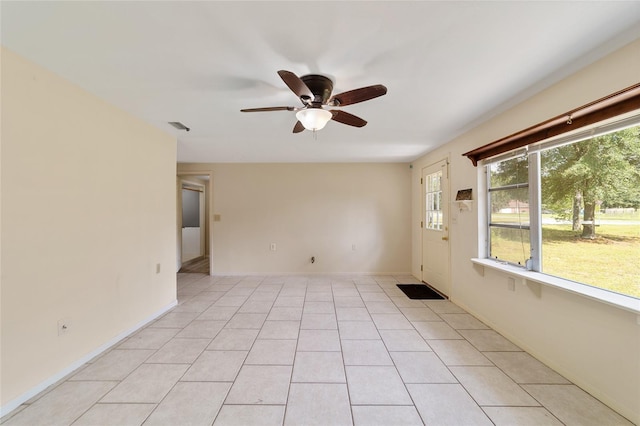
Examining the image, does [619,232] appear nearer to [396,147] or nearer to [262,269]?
[396,147]

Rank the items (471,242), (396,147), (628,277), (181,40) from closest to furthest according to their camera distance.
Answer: (181,40) → (628,277) → (471,242) → (396,147)

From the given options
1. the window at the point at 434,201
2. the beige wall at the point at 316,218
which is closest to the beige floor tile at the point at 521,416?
the window at the point at 434,201

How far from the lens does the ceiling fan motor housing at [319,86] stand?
169 cm

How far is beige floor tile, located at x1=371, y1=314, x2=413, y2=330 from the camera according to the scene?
2580mm

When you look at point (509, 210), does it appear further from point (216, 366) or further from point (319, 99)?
point (216, 366)

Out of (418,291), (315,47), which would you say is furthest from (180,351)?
(418,291)

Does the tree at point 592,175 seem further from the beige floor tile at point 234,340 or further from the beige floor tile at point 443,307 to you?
the beige floor tile at point 234,340

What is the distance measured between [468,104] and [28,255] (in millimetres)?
3654

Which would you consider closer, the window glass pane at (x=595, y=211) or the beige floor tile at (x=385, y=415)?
the beige floor tile at (x=385, y=415)

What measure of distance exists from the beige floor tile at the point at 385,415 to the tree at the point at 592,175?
181cm

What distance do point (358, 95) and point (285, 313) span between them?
2.57 m

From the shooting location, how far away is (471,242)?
2.88 m

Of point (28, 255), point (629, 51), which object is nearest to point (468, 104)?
point (629, 51)

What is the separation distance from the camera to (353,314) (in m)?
2.92
